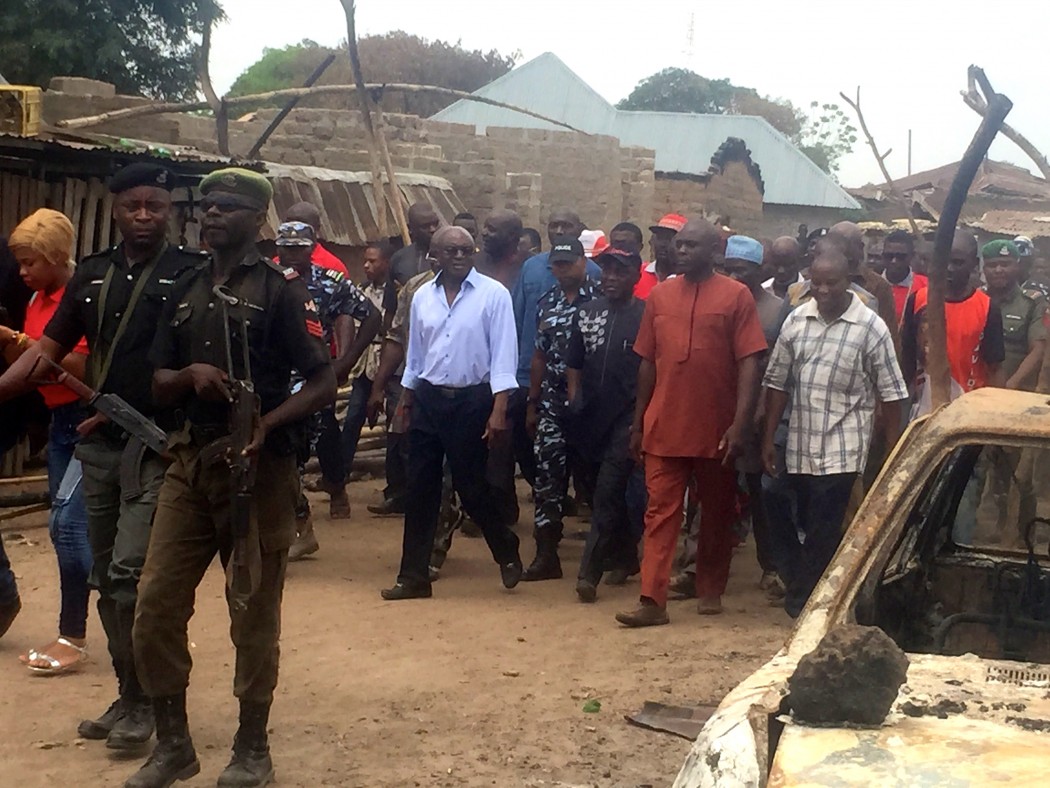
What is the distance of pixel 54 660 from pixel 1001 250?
5.77 m

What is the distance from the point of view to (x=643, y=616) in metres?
7.18

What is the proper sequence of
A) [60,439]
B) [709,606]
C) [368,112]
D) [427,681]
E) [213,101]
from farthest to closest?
[368,112], [213,101], [709,606], [427,681], [60,439]

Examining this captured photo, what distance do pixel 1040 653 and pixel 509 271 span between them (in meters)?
5.52

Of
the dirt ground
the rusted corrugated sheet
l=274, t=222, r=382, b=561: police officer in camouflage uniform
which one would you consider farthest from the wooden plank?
the rusted corrugated sheet

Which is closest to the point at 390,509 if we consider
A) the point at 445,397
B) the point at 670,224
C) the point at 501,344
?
the point at 445,397

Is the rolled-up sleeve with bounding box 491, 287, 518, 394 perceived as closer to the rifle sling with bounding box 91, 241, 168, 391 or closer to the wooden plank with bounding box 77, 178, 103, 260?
the rifle sling with bounding box 91, 241, 168, 391

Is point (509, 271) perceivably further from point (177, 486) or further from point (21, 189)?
point (177, 486)

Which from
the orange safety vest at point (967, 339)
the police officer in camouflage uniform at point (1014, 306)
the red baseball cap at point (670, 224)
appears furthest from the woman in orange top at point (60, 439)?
the police officer in camouflage uniform at point (1014, 306)

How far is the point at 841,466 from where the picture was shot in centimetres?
693

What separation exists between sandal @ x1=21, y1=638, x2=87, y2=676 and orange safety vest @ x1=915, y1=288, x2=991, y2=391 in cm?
462

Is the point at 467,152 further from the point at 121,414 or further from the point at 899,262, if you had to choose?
the point at 121,414

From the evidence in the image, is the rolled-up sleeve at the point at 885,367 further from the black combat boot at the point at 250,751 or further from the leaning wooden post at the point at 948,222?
the black combat boot at the point at 250,751

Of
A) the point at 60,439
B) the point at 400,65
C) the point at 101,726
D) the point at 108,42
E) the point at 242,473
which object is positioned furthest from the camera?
the point at 400,65

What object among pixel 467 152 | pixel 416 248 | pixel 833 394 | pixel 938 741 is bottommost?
pixel 938 741
